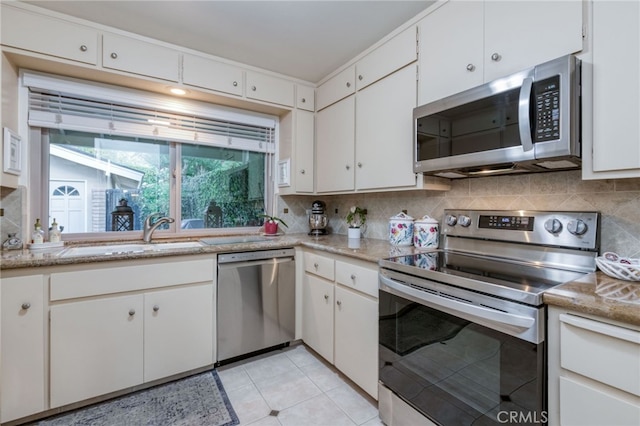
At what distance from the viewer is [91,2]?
1.70 meters

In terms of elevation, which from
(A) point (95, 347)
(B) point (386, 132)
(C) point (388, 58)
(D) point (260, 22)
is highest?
(D) point (260, 22)

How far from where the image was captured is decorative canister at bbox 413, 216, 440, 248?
192 centimetres

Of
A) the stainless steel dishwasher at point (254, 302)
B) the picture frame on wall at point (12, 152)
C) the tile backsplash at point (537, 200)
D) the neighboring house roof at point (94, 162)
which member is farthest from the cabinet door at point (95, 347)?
the tile backsplash at point (537, 200)

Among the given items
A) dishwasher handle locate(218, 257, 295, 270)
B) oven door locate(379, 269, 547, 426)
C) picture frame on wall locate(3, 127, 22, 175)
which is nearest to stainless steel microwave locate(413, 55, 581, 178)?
oven door locate(379, 269, 547, 426)

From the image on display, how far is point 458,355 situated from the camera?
1204 millimetres

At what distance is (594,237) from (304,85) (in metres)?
2.42

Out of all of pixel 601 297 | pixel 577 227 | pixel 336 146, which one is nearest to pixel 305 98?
pixel 336 146

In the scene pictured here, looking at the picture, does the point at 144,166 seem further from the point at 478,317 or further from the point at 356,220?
the point at 478,317

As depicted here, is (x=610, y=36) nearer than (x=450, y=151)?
Yes

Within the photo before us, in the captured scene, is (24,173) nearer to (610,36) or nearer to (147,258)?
(147,258)

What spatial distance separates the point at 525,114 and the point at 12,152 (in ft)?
9.18

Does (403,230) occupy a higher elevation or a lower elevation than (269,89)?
lower

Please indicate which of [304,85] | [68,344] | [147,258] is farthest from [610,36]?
[68,344]

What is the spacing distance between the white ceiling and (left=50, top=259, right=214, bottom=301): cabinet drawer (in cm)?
157
